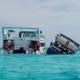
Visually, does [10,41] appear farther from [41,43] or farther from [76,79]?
[76,79]

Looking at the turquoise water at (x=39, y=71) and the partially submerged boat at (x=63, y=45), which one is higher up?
the turquoise water at (x=39, y=71)

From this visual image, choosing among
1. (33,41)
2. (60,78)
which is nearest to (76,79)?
(60,78)

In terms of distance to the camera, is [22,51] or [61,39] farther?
[22,51]

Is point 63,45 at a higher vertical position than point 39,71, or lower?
lower

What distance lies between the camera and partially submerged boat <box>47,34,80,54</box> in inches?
2911

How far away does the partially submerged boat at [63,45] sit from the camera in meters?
73.9

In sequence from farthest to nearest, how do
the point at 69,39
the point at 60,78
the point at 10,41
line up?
1. the point at 10,41
2. the point at 69,39
3. the point at 60,78

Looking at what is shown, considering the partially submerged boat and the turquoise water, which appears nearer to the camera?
the turquoise water

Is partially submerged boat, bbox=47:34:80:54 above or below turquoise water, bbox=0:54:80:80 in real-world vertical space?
below

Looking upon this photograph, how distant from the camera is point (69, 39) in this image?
7400 cm

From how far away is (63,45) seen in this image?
74.4 m

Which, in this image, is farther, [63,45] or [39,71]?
[63,45]

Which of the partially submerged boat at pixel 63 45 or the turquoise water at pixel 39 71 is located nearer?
the turquoise water at pixel 39 71

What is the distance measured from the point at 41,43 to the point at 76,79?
57.1 metres
